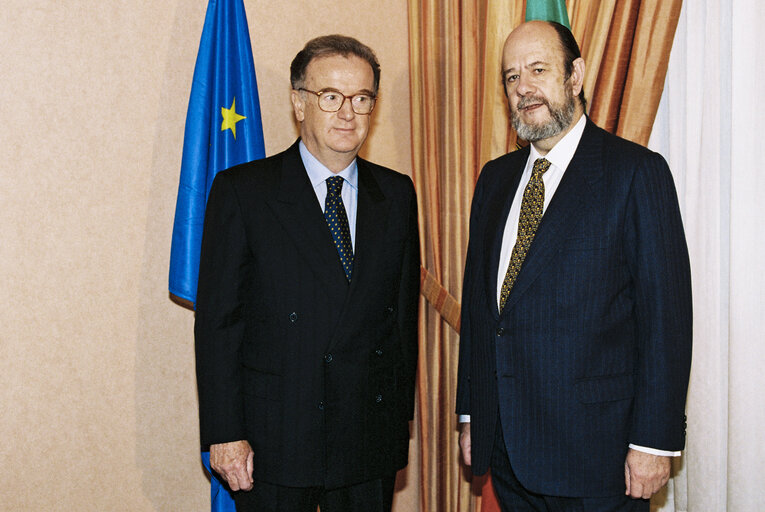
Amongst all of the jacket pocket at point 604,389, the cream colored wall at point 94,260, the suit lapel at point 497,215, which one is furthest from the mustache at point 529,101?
the cream colored wall at point 94,260

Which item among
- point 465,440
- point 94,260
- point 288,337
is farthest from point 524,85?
point 94,260

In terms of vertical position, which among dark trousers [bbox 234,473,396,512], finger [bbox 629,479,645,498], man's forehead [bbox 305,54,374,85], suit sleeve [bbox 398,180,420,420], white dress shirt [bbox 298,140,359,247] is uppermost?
man's forehead [bbox 305,54,374,85]

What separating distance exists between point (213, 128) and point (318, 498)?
1.53 meters

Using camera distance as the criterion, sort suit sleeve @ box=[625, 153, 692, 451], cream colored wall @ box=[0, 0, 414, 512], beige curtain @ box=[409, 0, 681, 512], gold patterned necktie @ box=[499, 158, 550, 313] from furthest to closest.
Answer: beige curtain @ box=[409, 0, 681, 512]
cream colored wall @ box=[0, 0, 414, 512]
gold patterned necktie @ box=[499, 158, 550, 313]
suit sleeve @ box=[625, 153, 692, 451]

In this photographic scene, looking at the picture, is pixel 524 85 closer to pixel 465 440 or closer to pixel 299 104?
pixel 299 104

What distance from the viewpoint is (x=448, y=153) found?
3.31 metres

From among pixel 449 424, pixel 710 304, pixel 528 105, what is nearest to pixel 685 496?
pixel 710 304

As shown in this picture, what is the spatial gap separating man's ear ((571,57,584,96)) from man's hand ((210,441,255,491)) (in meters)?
1.57

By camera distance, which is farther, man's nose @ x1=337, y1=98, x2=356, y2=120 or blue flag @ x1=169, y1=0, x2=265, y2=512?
blue flag @ x1=169, y1=0, x2=265, y2=512

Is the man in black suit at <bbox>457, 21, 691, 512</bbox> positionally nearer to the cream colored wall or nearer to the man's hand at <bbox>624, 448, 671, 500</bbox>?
the man's hand at <bbox>624, 448, 671, 500</bbox>

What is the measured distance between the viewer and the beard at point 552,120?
2.08 metres

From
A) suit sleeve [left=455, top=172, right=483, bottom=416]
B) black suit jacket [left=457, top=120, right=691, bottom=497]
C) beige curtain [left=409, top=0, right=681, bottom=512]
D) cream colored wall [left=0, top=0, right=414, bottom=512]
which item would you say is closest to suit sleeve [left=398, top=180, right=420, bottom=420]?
suit sleeve [left=455, top=172, right=483, bottom=416]

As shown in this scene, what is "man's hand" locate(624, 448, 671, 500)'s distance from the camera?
72.9 inches

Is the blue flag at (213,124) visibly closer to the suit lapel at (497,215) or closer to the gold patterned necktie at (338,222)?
the gold patterned necktie at (338,222)
